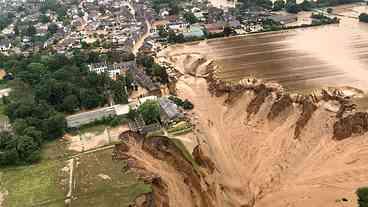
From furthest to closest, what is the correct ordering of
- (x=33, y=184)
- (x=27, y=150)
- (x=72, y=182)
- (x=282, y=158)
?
(x=27, y=150) → (x=33, y=184) → (x=72, y=182) → (x=282, y=158)

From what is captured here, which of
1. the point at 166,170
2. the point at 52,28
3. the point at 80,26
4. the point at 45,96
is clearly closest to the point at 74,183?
the point at 166,170

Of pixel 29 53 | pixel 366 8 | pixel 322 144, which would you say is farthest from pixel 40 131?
pixel 366 8

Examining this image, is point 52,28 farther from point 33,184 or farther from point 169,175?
point 169,175

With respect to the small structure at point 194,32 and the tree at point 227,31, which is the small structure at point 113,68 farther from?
the tree at point 227,31

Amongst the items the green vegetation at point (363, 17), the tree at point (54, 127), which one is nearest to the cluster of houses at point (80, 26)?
the tree at point (54, 127)

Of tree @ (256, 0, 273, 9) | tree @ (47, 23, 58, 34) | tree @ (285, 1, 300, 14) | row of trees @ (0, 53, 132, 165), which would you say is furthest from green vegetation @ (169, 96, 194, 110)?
tree @ (256, 0, 273, 9)

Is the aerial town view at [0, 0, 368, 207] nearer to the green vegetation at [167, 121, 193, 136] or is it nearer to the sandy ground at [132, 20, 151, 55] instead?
the green vegetation at [167, 121, 193, 136]

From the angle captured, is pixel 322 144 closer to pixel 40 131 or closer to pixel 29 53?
pixel 40 131
